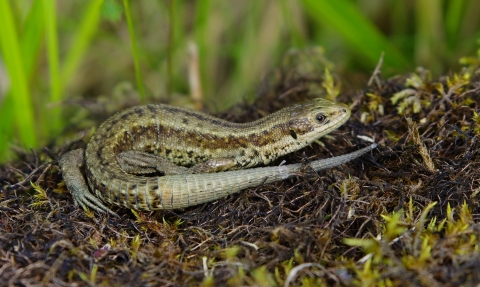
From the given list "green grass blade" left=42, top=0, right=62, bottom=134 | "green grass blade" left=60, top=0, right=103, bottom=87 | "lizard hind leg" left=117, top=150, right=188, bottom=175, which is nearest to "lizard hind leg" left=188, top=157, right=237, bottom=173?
"lizard hind leg" left=117, top=150, right=188, bottom=175

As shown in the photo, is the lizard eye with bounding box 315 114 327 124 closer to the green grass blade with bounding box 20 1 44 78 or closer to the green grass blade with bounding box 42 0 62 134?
the green grass blade with bounding box 42 0 62 134

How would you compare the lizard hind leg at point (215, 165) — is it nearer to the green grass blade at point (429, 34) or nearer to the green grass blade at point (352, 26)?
the green grass blade at point (352, 26)

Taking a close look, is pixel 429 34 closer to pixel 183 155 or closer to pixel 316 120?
pixel 316 120

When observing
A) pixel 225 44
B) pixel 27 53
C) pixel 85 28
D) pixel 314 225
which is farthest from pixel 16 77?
pixel 225 44

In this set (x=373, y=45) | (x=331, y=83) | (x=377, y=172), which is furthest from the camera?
(x=373, y=45)

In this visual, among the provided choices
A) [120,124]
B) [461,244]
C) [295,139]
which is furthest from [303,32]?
[461,244]

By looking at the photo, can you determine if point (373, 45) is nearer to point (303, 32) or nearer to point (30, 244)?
point (303, 32)
